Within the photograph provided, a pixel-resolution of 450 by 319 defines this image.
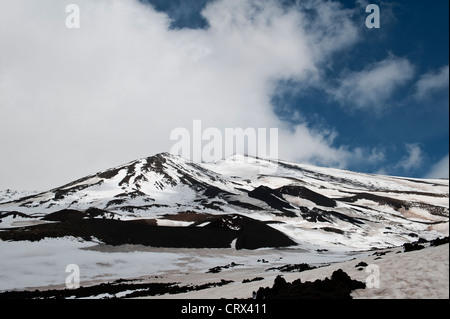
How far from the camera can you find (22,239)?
48.2 meters

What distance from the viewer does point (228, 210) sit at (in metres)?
114

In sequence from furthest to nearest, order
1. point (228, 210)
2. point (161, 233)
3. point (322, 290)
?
point (228, 210) → point (161, 233) → point (322, 290)

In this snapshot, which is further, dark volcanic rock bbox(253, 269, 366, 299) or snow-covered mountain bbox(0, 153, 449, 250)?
snow-covered mountain bbox(0, 153, 449, 250)

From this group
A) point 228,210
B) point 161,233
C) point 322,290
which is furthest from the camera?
point 228,210

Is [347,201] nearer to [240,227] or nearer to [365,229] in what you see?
[365,229]

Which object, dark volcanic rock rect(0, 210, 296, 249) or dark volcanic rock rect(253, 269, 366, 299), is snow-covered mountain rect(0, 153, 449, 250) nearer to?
dark volcanic rock rect(0, 210, 296, 249)

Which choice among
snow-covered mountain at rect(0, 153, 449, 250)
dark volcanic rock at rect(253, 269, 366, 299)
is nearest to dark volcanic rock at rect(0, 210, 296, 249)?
snow-covered mountain at rect(0, 153, 449, 250)

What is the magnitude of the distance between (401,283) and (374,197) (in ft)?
603

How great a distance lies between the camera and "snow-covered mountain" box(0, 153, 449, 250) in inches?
3155

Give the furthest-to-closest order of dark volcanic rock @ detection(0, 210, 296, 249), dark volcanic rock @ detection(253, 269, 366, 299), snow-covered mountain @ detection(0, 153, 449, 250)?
1. snow-covered mountain @ detection(0, 153, 449, 250)
2. dark volcanic rock @ detection(0, 210, 296, 249)
3. dark volcanic rock @ detection(253, 269, 366, 299)

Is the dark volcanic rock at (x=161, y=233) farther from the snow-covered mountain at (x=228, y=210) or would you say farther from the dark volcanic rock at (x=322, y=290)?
the dark volcanic rock at (x=322, y=290)

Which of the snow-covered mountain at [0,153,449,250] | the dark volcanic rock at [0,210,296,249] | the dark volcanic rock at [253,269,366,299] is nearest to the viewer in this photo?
the dark volcanic rock at [253,269,366,299]

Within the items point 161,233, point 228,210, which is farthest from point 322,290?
point 228,210

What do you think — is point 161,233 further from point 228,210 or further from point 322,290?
point 322,290
